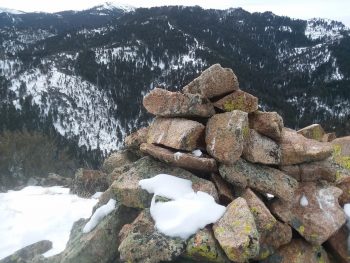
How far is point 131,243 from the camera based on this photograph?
28.6 ft

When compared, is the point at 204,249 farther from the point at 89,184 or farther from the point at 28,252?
the point at 89,184

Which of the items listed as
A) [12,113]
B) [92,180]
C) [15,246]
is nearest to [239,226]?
[15,246]

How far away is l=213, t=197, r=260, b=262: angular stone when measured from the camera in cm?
805

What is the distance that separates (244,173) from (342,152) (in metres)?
5.57

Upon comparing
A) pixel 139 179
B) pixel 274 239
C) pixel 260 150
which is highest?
pixel 260 150

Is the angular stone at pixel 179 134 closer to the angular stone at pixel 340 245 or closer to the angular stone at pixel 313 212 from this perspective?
the angular stone at pixel 313 212

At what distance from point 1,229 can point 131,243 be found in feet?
29.8

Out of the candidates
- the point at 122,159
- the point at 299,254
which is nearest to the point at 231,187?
the point at 299,254

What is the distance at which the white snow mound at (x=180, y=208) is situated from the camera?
28.6 ft

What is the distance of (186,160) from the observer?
1029cm

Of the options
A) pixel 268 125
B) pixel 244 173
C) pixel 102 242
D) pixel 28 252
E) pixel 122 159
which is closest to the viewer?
pixel 102 242

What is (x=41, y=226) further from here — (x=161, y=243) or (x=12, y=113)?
(x=12, y=113)

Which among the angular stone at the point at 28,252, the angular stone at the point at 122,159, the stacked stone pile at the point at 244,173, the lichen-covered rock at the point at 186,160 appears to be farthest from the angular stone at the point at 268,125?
the angular stone at the point at 28,252

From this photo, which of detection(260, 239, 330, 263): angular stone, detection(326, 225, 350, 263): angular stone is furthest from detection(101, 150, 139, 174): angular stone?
detection(326, 225, 350, 263): angular stone
